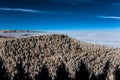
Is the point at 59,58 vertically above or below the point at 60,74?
above

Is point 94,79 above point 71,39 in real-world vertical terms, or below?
below

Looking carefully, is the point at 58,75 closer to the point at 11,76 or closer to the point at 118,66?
the point at 11,76

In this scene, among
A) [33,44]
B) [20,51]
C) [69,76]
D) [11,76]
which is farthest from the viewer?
[33,44]

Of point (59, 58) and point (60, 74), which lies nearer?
point (60, 74)

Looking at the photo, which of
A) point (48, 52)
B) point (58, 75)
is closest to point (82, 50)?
point (48, 52)

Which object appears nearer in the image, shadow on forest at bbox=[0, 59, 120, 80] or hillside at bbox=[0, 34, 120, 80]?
shadow on forest at bbox=[0, 59, 120, 80]

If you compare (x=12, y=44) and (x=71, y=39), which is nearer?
(x=12, y=44)

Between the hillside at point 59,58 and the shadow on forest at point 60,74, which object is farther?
the hillside at point 59,58

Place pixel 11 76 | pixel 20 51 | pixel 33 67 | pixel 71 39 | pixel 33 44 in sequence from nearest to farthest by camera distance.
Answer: pixel 11 76 → pixel 33 67 → pixel 20 51 → pixel 33 44 → pixel 71 39
